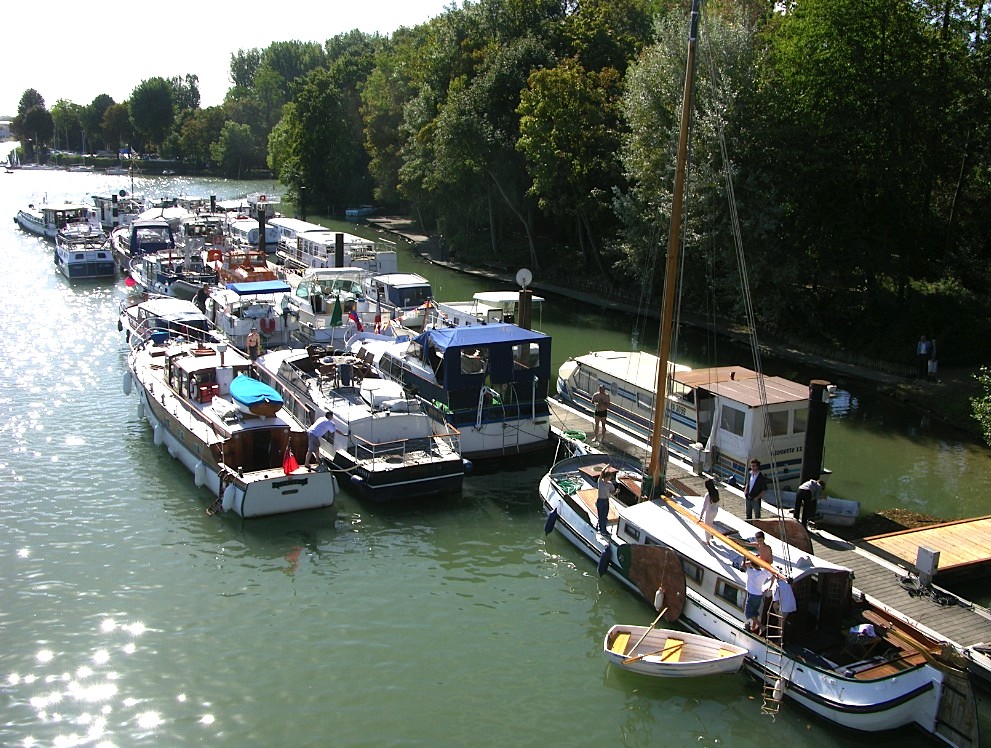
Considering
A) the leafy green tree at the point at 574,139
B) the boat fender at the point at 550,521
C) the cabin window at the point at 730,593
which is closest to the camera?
the cabin window at the point at 730,593

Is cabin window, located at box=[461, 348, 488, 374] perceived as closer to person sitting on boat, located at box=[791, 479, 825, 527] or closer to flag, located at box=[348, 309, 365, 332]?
flag, located at box=[348, 309, 365, 332]

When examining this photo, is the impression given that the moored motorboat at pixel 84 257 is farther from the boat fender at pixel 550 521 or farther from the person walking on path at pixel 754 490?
the person walking on path at pixel 754 490

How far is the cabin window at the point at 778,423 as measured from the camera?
78.3 feet

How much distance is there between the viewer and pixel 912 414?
3306 centimetres

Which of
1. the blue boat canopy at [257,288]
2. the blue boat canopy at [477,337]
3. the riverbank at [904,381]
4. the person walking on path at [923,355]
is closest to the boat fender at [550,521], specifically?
the blue boat canopy at [477,337]

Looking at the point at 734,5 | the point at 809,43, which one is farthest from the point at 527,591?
the point at 734,5

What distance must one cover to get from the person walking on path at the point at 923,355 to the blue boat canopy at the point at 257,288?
2681 cm

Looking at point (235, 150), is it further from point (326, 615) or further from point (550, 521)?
point (326, 615)

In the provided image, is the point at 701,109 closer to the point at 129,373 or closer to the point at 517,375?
the point at 517,375

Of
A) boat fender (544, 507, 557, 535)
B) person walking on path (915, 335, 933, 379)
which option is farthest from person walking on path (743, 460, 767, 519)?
person walking on path (915, 335, 933, 379)

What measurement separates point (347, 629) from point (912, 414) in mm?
23687

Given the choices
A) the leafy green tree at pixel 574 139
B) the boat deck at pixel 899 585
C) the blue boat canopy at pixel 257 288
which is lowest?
the boat deck at pixel 899 585

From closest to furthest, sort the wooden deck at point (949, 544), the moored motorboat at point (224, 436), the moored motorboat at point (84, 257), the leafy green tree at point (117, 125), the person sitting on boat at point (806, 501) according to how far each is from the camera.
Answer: the wooden deck at point (949, 544)
the person sitting on boat at point (806, 501)
the moored motorboat at point (224, 436)
the moored motorboat at point (84, 257)
the leafy green tree at point (117, 125)

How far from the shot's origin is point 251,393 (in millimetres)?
24672
